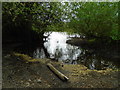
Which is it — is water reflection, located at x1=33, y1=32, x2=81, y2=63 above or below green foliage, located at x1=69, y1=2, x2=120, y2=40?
below

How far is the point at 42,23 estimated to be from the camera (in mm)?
11086

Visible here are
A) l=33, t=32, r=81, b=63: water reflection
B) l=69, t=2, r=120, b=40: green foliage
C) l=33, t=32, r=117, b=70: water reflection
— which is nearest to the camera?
l=33, t=32, r=117, b=70: water reflection

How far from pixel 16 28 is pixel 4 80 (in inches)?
505

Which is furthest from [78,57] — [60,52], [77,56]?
[60,52]

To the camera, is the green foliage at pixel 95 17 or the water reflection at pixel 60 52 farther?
the water reflection at pixel 60 52

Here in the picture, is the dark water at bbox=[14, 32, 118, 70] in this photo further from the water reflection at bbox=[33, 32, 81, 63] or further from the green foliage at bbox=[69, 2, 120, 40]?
the green foliage at bbox=[69, 2, 120, 40]

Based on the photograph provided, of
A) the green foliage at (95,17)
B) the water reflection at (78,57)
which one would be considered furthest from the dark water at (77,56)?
the green foliage at (95,17)

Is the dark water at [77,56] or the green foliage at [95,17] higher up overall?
the green foliage at [95,17]

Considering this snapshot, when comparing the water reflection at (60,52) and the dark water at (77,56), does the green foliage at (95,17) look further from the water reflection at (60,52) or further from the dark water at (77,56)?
the water reflection at (60,52)

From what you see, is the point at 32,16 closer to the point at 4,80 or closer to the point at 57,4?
the point at 57,4

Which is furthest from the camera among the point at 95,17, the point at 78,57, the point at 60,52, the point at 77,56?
the point at 60,52

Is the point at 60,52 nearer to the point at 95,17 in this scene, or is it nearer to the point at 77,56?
the point at 77,56

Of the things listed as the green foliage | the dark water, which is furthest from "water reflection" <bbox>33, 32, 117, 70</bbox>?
the green foliage

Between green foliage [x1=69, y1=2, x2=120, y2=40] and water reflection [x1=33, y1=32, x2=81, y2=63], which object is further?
water reflection [x1=33, y1=32, x2=81, y2=63]
